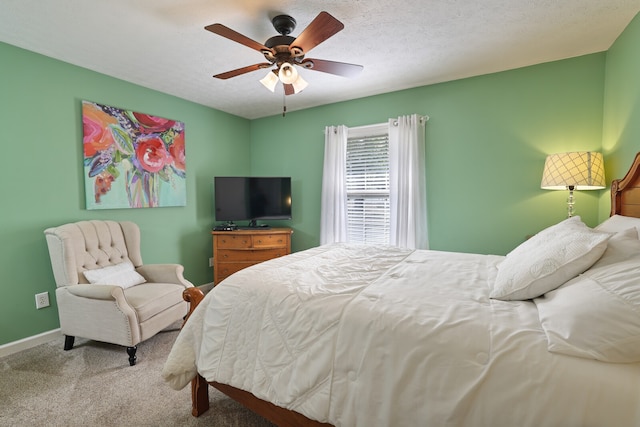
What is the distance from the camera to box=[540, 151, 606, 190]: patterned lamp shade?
2.18 metres

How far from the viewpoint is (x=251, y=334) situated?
1.37 meters

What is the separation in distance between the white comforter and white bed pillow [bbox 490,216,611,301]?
7 cm

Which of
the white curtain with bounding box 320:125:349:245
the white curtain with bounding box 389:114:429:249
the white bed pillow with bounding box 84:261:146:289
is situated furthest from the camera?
the white curtain with bounding box 320:125:349:245

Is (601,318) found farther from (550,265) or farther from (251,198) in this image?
(251,198)

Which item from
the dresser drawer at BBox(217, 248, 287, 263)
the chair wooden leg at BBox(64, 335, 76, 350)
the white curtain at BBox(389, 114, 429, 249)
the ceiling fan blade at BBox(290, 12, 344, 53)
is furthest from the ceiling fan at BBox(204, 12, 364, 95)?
the chair wooden leg at BBox(64, 335, 76, 350)

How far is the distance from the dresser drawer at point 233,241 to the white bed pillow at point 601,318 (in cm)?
307

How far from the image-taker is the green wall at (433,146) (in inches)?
90.7

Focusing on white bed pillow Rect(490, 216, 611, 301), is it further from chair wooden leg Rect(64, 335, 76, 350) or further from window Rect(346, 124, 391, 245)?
chair wooden leg Rect(64, 335, 76, 350)

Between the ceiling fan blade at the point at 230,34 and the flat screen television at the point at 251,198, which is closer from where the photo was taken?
the ceiling fan blade at the point at 230,34

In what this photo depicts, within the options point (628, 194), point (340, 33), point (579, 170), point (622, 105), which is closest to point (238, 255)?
point (340, 33)

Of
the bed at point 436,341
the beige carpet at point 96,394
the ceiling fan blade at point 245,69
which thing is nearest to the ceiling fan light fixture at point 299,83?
the ceiling fan blade at point 245,69

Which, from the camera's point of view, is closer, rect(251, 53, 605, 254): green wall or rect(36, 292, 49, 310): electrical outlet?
rect(36, 292, 49, 310): electrical outlet

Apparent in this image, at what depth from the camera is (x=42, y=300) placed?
2.49 meters

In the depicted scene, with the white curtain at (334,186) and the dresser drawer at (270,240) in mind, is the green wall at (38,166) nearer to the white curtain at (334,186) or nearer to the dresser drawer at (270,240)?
the dresser drawer at (270,240)
